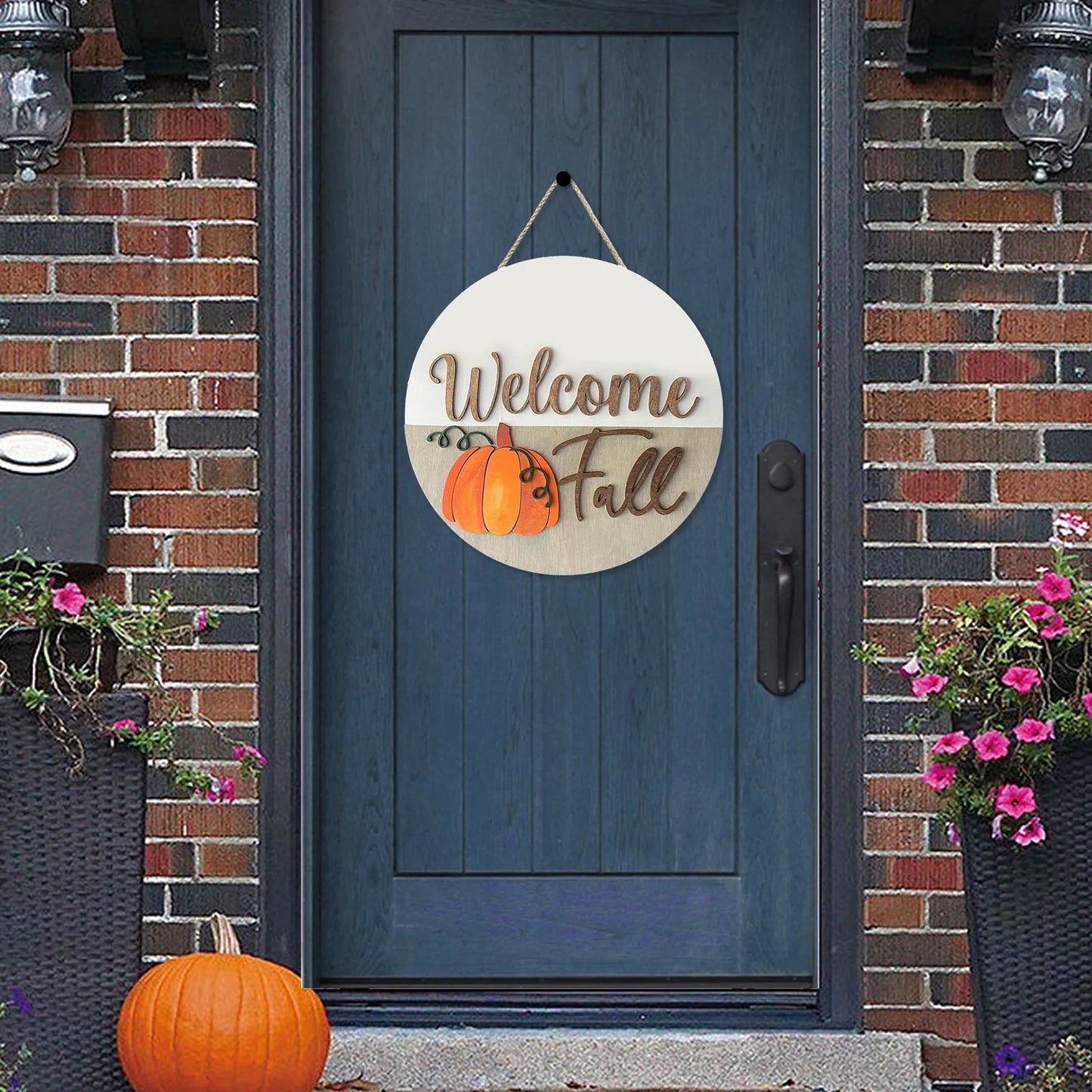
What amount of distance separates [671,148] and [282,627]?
→ 4.31 ft

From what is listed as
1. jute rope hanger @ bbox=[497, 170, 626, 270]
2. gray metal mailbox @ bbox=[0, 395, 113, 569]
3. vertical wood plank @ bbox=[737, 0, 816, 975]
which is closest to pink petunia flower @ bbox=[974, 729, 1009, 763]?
vertical wood plank @ bbox=[737, 0, 816, 975]

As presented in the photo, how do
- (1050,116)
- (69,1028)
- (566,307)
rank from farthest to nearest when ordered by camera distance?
1. (566,307)
2. (1050,116)
3. (69,1028)

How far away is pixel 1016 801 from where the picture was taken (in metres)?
2.90

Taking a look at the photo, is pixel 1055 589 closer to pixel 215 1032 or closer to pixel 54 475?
pixel 215 1032

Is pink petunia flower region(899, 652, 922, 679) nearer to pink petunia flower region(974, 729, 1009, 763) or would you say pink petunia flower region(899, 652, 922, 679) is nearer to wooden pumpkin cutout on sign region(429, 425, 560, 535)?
pink petunia flower region(974, 729, 1009, 763)

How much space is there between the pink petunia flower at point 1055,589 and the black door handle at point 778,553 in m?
0.92

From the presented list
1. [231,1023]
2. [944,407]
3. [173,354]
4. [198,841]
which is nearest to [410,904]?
[198,841]

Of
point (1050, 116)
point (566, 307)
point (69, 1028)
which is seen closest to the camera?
point (69, 1028)

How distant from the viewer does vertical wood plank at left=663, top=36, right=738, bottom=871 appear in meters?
3.90

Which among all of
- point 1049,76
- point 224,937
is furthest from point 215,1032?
point 1049,76

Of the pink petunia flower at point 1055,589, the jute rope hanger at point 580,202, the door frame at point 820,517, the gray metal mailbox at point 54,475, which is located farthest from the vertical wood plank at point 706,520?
the gray metal mailbox at point 54,475

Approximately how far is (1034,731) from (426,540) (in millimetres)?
1485

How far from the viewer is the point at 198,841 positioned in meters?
3.70

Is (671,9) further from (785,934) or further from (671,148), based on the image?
(785,934)
